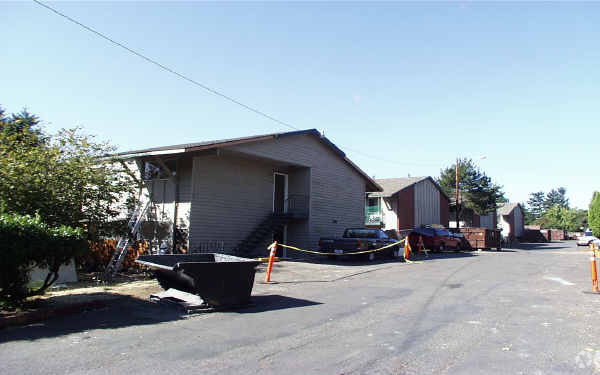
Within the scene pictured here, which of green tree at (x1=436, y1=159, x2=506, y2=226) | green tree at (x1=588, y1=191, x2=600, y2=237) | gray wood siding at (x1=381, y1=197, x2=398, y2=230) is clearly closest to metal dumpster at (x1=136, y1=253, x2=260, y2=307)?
gray wood siding at (x1=381, y1=197, x2=398, y2=230)

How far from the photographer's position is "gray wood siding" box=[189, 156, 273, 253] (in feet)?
54.5

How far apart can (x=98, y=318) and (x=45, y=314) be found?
87 centimetres

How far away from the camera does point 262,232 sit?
752 inches

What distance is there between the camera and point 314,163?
2202 cm

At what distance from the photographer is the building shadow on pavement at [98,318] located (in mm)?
6160

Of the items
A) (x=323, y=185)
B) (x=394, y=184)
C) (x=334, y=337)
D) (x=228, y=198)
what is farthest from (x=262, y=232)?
(x=394, y=184)

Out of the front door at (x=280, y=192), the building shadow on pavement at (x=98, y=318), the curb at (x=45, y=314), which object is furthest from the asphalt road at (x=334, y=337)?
the front door at (x=280, y=192)

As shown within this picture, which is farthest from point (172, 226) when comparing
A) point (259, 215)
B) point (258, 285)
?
point (258, 285)

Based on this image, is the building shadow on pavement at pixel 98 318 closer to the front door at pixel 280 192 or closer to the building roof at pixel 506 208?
the front door at pixel 280 192

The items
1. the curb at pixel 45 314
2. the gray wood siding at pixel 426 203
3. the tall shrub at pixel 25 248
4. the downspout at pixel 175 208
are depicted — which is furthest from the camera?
the gray wood siding at pixel 426 203

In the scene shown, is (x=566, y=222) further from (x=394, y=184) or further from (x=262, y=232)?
(x=262, y=232)

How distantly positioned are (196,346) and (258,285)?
5.58m

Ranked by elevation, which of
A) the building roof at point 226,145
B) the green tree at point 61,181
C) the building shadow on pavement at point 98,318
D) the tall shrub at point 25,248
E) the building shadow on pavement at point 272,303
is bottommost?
the building shadow on pavement at point 98,318

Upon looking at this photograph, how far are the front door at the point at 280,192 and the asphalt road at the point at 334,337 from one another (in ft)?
37.5
